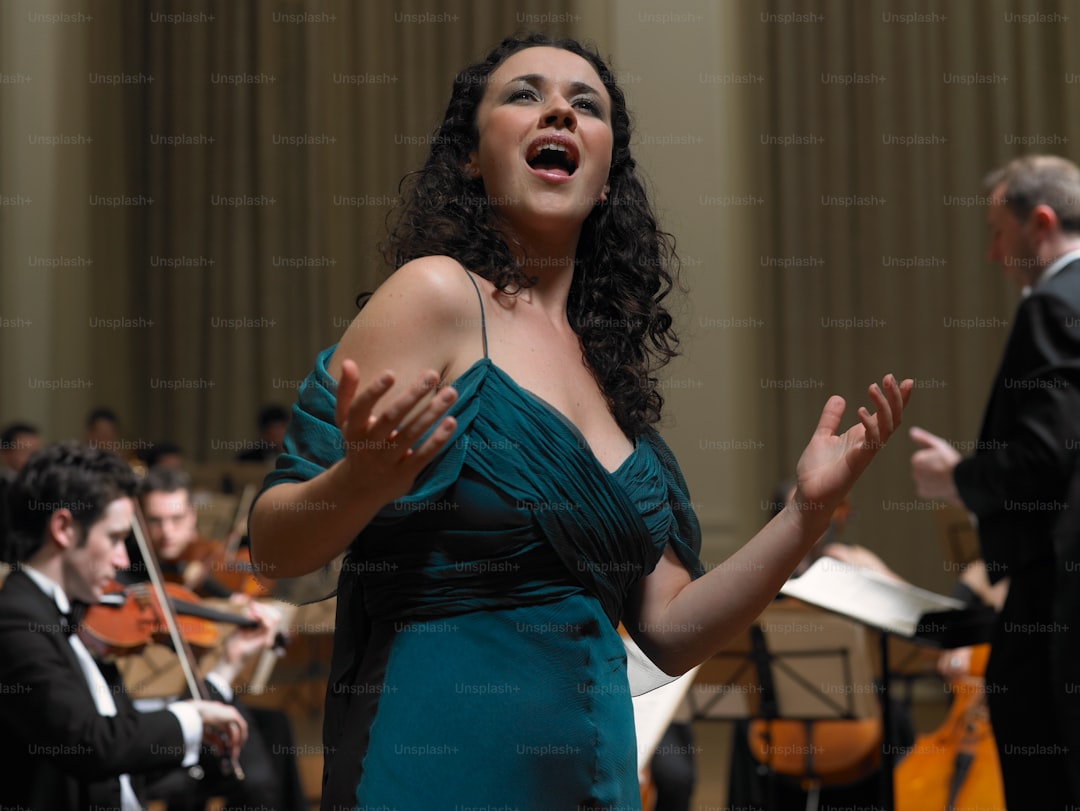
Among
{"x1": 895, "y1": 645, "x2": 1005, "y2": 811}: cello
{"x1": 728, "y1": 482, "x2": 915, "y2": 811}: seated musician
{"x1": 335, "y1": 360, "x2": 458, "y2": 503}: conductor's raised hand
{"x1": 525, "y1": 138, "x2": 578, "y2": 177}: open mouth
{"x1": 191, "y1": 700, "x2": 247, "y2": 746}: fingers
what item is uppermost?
{"x1": 525, "y1": 138, "x2": 578, "y2": 177}: open mouth

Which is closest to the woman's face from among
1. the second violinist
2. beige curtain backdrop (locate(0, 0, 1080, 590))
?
the second violinist

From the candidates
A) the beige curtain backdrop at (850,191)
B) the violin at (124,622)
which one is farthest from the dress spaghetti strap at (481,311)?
the beige curtain backdrop at (850,191)

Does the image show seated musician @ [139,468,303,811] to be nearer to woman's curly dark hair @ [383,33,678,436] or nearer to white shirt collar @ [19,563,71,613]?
white shirt collar @ [19,563,71,613]

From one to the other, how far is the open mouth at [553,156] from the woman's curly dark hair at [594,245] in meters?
0.09

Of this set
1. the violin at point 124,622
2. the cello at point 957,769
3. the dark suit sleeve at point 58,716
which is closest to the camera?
the dark suit sleeve at point 58,716

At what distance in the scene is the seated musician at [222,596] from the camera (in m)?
4.62

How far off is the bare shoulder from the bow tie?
209cm

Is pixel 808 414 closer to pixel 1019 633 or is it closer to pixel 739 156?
pixel 739 156

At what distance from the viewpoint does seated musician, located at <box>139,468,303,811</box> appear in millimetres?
4617

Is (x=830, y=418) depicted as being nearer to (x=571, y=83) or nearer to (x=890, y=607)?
(x=571, y=83)

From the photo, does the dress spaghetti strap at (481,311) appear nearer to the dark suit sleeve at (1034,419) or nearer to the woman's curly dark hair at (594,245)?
the woman's curly dark hair at (594,245)

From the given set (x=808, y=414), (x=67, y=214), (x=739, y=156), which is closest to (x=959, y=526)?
(x=808, y=414)

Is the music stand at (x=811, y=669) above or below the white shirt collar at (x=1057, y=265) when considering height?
below

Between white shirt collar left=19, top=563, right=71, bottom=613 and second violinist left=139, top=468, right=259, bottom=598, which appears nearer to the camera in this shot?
white shirt collar left=19, top=563, right=71, bottom=613
